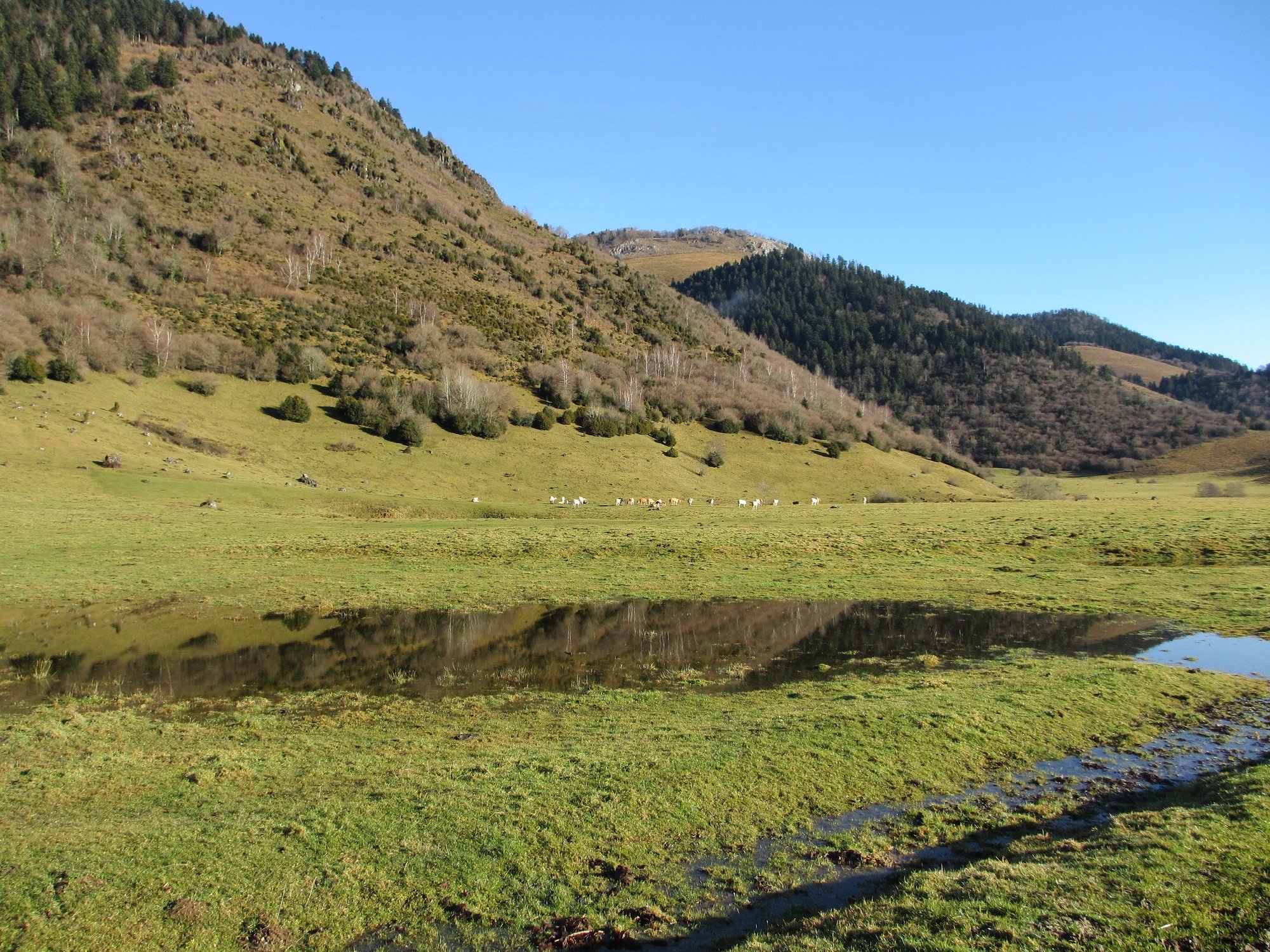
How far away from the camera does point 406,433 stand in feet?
223

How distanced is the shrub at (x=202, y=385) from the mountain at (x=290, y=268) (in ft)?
9.90

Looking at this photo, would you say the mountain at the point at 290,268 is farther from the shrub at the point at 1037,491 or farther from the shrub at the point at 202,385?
the shrub at the point at 1037,491

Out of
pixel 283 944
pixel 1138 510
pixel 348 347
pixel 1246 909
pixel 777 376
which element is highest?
pixel 777 376

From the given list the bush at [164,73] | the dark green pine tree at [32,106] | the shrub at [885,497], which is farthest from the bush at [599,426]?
the bush at [164,73]

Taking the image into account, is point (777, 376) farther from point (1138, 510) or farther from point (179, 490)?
point (179, 490)

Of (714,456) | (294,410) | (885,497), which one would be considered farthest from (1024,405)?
(294,410)

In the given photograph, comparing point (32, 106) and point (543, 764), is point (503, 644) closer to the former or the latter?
point (543, 764)

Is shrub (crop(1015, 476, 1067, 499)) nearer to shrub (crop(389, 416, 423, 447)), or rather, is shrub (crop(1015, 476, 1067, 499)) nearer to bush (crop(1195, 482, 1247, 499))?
bush (crop(1195, 482, 1247, 499))

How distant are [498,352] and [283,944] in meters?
99.8

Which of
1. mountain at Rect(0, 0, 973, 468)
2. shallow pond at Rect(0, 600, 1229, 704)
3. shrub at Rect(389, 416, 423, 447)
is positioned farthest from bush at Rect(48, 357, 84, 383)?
shallow pond at Rect(0, 600, 1229, 704)

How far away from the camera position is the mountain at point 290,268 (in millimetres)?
75375

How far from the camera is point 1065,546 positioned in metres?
34.2

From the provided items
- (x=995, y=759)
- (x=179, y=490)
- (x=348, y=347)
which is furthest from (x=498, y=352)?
(x=995, y=759)

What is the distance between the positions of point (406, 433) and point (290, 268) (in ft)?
165
